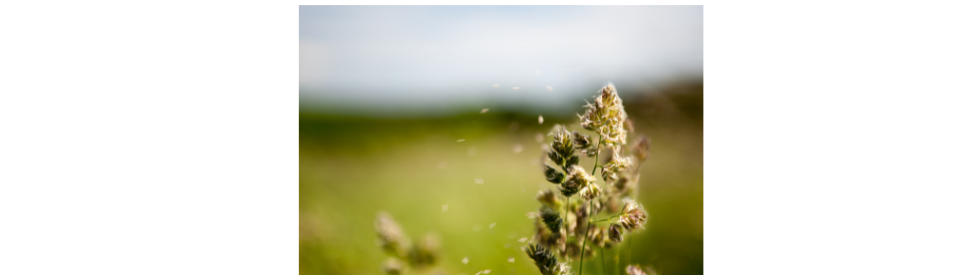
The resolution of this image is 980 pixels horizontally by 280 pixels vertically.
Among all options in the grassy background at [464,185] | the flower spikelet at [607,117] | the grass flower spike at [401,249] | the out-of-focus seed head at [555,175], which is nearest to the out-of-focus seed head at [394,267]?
the grass flower spike at [401,249]

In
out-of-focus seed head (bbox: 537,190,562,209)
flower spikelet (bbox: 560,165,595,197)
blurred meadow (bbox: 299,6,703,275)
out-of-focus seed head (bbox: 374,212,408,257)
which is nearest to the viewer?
flower spikelet (bbox: 560,165,595,197)

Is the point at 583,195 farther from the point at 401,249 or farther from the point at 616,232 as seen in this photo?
the point at 401,249

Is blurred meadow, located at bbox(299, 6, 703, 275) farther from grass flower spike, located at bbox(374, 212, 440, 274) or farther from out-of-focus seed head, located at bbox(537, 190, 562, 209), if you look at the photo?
out-of-focus seed head, located at bbox(537, 190, 562, 209)

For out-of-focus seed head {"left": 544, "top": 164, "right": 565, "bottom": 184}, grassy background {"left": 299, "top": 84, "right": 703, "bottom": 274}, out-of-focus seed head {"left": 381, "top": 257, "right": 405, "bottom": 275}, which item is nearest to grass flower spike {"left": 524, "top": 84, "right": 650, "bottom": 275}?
out-of-focus seed head {"left": 544, "top": 164, "right": 565, "bottom": 184}

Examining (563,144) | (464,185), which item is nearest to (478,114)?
(464,185)

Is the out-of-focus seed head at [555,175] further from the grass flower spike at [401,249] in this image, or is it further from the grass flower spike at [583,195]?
the grass flower spike at [401,249]

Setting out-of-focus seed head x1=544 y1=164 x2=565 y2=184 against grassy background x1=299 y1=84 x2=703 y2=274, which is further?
grassy background x1=299 y1=84 x2=703 y2=274

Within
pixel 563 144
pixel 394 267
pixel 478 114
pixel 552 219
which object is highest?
pixel 478 114
